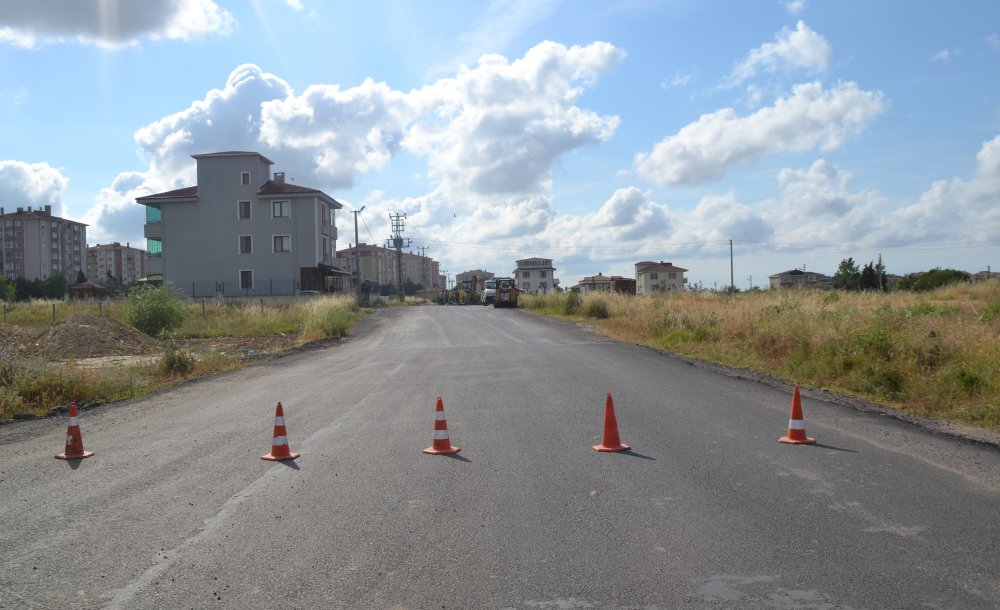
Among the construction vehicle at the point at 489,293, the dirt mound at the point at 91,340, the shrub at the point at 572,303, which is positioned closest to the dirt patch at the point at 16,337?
the dirt mound at the point at 91,340

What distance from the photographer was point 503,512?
19.1 ft

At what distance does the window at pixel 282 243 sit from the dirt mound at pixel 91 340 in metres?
32.7

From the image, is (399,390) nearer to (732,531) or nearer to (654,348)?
(732,531)

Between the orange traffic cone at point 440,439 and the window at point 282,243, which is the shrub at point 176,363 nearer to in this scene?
the orange traffic cone at point 440,439

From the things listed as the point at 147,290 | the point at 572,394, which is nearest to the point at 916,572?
the point at 572,394

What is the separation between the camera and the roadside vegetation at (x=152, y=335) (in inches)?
518

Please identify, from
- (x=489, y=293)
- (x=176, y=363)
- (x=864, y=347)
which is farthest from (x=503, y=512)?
(x=489, y=293)

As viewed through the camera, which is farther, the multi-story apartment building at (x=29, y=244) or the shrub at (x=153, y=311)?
the multi-story apartment building at (x=29, y=244)

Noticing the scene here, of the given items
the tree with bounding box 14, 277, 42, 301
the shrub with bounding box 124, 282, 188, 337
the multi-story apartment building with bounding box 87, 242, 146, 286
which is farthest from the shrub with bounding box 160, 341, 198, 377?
the multi-story apartment building with bounding box 87, 242, 146, 286

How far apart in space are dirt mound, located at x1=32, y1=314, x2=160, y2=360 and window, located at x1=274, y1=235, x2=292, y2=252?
3271cm

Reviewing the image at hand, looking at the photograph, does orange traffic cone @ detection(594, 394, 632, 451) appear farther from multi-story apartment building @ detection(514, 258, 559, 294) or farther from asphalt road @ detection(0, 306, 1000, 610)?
multi-story apartment building @ detection(514, 258, 559, 294)

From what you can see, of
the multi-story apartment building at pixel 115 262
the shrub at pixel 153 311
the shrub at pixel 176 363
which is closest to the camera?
the shrub at pixel 176 363

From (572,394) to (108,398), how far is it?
8428 millimetres

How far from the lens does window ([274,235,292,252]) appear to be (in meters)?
59.9
